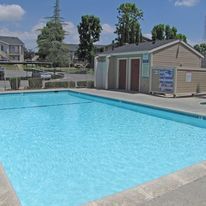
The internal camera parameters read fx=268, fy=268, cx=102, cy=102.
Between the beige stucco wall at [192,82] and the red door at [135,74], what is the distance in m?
3.41

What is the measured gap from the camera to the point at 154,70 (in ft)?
53.7

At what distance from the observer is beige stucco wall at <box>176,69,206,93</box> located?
1527cm

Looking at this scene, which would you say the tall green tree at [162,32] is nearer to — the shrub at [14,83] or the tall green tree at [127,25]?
the tall green tree at [127,25]

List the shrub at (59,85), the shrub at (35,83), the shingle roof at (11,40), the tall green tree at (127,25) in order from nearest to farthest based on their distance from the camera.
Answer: the shrub at (35,83), the shrub at (59,85), the tall green tree at (127,25), the shingle roof at (11,40)

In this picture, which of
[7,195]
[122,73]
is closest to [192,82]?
[122,73]

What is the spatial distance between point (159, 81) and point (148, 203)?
13205mm

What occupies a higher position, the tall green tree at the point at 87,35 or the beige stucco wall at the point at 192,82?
the tall green tree at the point at 87,35

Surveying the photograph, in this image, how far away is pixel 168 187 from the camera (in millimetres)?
3805

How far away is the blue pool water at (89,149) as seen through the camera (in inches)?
185

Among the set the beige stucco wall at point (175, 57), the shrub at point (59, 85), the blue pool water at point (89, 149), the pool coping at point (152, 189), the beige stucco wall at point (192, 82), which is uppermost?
the beige stucco wall at point (175, 57)

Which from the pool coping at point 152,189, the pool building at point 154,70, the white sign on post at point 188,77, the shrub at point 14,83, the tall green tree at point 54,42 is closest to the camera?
the pool coping at point 152,189

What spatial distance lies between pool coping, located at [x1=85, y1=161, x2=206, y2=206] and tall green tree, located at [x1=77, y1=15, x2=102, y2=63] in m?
43.9

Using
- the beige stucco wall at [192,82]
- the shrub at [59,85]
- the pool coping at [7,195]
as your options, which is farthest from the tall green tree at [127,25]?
the pool coping at [7,195]

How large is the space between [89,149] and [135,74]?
39.3 ft
